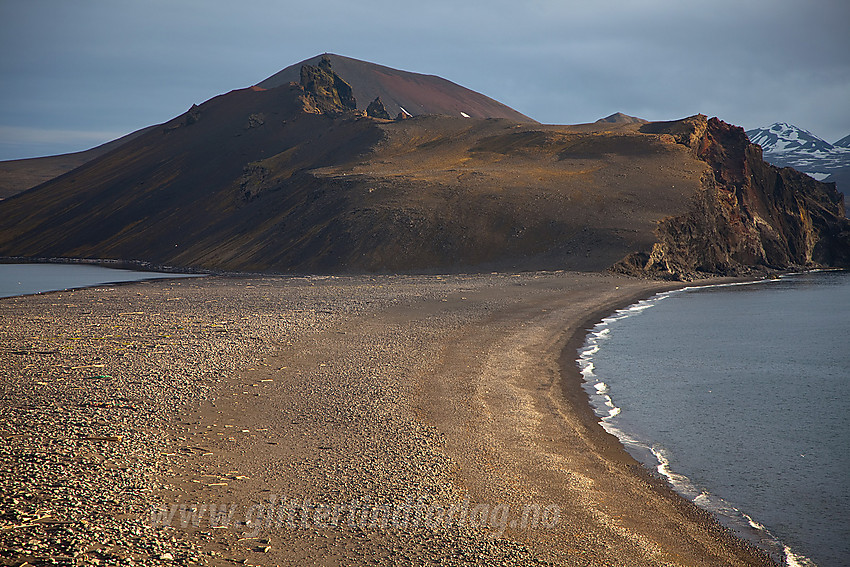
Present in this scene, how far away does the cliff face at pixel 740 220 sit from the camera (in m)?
73.1

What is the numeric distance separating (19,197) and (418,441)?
17052 cm

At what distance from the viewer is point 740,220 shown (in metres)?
84.0

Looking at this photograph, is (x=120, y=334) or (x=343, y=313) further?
(x=343, y=313)

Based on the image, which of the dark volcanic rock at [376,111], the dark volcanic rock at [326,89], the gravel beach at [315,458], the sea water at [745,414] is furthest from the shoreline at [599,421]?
the dark volcanic rock at [326,89]

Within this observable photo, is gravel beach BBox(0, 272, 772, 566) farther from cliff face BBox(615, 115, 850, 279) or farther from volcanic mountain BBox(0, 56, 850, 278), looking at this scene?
cliff face BBox(615, 115, 850, 279)

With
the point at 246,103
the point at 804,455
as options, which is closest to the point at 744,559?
the point at 804,455

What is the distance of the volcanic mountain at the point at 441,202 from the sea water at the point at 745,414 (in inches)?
1337

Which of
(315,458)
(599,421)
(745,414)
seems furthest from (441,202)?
(315,458)

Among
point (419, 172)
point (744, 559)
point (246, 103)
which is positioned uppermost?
point (246, 103)

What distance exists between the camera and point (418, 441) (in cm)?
1368

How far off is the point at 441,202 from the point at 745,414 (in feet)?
207

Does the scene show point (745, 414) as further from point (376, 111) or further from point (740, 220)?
point (376, 111)

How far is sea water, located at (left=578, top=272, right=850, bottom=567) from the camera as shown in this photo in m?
11.4

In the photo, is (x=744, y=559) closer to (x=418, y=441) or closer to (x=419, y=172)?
(x=418, y=441)
